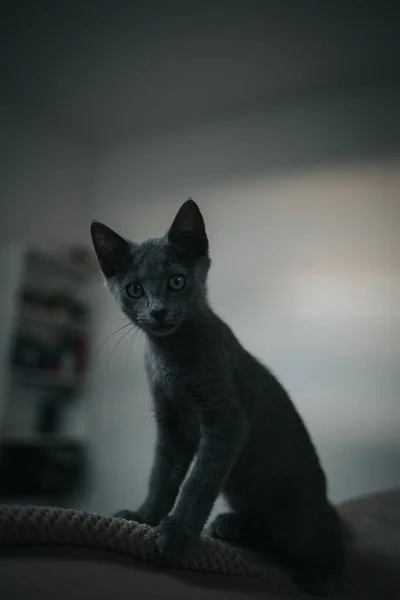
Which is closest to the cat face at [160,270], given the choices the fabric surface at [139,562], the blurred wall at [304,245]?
the fabric surface at [139,562]

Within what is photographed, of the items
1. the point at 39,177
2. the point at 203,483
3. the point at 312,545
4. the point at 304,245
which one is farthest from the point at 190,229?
the point at 39,177

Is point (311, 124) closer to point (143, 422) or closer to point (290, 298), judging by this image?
point (290, 298)

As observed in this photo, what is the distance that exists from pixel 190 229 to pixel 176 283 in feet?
0.27

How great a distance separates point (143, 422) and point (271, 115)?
1367mm

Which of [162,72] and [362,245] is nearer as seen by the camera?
[362,245]

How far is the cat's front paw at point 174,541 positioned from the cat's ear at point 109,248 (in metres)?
0.36

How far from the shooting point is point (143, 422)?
5.51 ft

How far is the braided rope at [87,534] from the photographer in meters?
0.49

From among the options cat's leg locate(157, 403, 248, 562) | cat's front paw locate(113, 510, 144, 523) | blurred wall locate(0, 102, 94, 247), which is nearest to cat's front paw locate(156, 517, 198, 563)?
cat's leg locate(157, 403, 248, 562)

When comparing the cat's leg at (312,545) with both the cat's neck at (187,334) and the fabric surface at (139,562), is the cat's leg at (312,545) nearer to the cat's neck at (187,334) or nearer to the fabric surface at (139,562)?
the fabric surface at (139,562)

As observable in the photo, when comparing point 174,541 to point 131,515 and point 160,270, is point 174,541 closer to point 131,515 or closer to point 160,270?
point 131,515

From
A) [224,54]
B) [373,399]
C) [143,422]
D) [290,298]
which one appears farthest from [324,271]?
[224,54]

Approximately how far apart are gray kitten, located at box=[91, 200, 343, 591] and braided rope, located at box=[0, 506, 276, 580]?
94 mm

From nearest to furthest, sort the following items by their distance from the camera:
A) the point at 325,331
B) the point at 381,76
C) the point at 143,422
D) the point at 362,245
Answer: the point at 143,422, the point at 325,331, the point at 362,245, the point at 381,76
